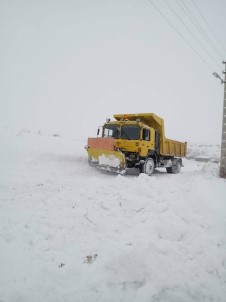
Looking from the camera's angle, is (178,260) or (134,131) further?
(134,131)

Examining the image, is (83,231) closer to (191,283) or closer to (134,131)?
(191,283)

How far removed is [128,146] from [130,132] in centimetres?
71

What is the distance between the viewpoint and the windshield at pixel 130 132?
39.4 feet

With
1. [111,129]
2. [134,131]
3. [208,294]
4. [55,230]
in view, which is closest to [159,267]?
[208,294]

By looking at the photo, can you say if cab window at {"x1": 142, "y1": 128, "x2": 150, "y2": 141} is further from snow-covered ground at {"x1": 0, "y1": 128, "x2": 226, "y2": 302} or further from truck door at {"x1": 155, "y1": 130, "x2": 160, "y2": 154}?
snow-covered ground at {"x1": 0, "y1": 128, "x2": 226, "y2": 302}

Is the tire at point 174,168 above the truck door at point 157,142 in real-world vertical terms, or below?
below

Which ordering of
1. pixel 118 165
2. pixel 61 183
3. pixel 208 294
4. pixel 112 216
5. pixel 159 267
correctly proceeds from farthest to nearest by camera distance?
pixel 118 165 < pixel 61 183 < pixel 112 216 < pixel 159 267 < pixel 208 294

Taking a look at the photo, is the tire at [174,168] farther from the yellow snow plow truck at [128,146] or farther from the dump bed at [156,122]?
the yellow snow plow truck at [128,146]

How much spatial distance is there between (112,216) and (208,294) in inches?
114

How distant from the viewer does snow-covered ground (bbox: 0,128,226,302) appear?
314 centimetres

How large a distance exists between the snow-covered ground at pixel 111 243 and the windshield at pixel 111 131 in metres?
4.92

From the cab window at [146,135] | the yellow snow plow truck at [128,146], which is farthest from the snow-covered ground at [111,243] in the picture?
the cab window at [146,135]

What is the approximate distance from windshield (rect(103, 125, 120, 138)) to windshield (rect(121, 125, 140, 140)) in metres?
0.33

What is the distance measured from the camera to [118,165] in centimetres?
1138
